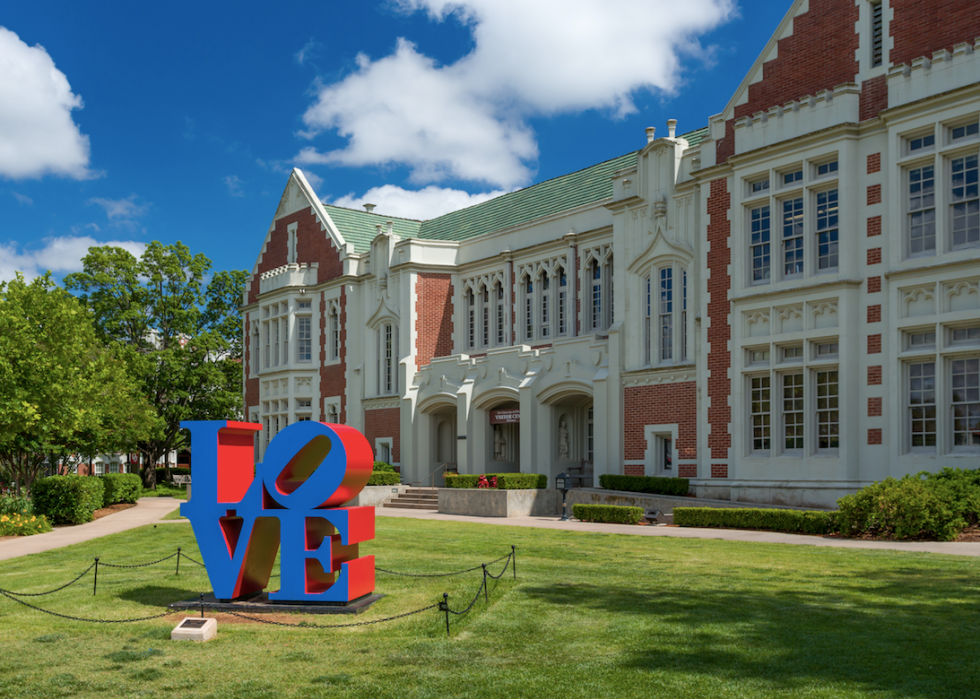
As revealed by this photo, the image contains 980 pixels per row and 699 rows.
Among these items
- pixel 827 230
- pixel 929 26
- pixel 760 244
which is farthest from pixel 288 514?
pixel 929 26

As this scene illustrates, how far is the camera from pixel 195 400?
49.1 metres

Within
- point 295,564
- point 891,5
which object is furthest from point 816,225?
point 295,564

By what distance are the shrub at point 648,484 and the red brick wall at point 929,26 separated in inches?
476

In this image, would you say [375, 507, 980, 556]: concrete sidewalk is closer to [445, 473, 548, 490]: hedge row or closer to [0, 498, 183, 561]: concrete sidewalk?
[445, 473, 548, 490]: hedge row

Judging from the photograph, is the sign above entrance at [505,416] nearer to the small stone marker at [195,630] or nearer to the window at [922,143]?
the window at [922,143]

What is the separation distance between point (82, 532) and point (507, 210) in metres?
21.5

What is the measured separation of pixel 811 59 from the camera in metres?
24.3

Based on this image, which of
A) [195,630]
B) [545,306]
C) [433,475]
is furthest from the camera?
[433,475]

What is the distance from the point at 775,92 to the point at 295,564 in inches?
759

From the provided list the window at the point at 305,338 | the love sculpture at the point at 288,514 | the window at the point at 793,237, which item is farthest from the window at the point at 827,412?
the window at the point at 305,338

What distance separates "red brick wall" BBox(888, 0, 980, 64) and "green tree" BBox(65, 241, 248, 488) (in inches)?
1406

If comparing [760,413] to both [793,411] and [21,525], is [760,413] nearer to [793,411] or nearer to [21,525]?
[793,411]

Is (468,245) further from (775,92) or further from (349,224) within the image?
(775,92)

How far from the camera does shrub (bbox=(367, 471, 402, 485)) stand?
34375mm
